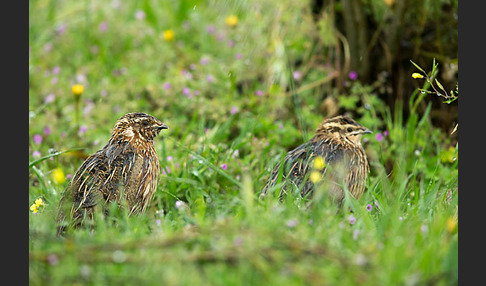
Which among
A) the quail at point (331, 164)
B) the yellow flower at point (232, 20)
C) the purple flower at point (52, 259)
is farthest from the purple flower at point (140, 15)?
the purple flower at point (52, 259)

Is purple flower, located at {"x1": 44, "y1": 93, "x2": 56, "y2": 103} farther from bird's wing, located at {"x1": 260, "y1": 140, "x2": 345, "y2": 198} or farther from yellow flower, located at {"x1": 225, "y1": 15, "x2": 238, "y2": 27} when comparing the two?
bird's wing, located at {"x1": 260, "y1": 140, "x2": 345, "y2": 198}

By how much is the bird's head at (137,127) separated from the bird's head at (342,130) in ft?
4.38

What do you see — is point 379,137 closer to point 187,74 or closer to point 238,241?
point 187,74

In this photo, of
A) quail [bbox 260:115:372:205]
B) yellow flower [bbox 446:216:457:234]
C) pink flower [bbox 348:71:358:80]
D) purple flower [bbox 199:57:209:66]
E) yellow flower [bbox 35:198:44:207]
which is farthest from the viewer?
purple flower [bbox 199:57:209:66]

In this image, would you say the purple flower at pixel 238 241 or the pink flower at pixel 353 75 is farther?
the pink flower at pixel 353 75

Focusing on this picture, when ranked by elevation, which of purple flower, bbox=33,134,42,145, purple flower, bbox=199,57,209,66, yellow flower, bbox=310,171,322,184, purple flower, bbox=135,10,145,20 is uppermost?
purple flower, bbox=135,10,145,20

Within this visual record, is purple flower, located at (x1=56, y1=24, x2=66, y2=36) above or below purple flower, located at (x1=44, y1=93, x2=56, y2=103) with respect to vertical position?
above

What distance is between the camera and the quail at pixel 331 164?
537 centimetres

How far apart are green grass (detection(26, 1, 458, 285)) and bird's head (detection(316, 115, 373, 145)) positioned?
233 mm

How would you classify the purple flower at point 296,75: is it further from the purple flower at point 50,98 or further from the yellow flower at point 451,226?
the yellow flower at point 451,226

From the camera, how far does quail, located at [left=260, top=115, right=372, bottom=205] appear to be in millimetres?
5371

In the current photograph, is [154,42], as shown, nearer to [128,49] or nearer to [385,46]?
[128,49]

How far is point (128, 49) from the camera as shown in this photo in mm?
9742

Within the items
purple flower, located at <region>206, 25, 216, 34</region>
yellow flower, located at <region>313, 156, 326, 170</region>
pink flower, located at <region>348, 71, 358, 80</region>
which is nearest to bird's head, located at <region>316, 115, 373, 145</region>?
yellow flower, located at <region>313, 156, 326, 170</region>
